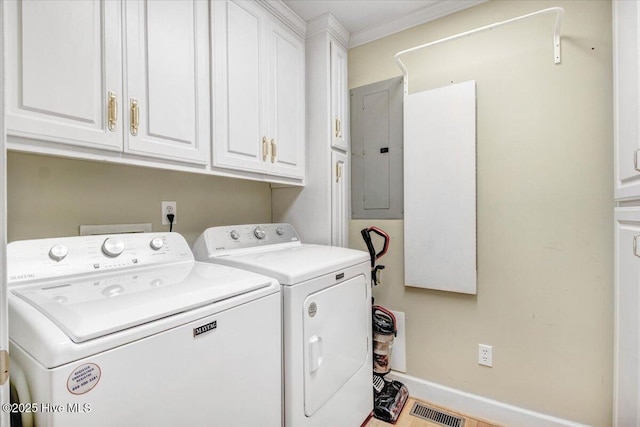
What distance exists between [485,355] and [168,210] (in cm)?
202

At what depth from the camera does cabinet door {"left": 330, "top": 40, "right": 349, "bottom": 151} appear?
212 centimetres

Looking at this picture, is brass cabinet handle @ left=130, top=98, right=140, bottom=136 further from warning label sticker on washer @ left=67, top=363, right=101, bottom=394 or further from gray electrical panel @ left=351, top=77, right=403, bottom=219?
gray electrical panel @ left=351, top=77, right=403, bottom=219

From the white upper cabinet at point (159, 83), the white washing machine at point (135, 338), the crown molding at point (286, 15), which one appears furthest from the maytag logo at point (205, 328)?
the crown molding at point (286, 15)

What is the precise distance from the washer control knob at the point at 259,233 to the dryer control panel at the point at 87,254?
452 mm

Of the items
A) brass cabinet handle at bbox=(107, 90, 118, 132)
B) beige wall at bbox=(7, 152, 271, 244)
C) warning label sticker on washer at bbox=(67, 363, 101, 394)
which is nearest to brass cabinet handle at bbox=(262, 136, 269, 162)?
beige wall at bbox=(7, 152, 271, 244)

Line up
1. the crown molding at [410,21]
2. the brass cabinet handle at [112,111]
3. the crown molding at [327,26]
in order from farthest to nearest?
the crown molding at [327,26], the crown molding at [410,21], the brass cabinet handle at [112,111]

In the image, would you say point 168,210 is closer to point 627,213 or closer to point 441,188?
point 441,188

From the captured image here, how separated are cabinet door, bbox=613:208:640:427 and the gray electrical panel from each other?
1.10 meters

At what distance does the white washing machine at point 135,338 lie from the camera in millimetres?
645

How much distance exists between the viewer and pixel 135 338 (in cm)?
73

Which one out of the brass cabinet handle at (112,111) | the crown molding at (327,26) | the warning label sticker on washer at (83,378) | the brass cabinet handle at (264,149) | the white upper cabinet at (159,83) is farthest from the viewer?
the crown molding at (327,26)

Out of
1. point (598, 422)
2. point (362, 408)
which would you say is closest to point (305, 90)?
point (362, 408)

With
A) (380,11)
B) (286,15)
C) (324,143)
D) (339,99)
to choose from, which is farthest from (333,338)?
(380,11)

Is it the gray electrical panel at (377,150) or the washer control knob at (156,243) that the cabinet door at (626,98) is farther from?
the washer control knob at (156,243)
